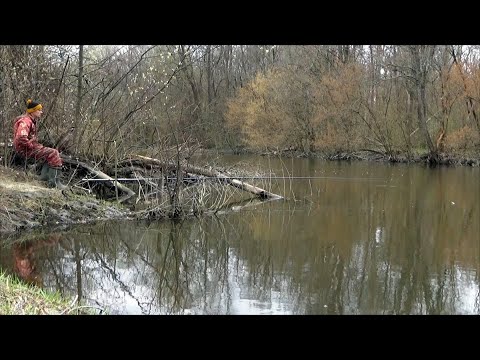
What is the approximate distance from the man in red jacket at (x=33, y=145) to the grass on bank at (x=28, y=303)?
17.4ft

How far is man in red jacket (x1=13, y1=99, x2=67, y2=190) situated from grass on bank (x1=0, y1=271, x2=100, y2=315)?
5.31 metres

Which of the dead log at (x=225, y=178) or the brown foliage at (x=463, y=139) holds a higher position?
the brown foliage at (x=463, y=139)

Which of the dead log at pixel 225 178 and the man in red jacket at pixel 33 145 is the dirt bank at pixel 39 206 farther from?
the dead log at pixel 225 178

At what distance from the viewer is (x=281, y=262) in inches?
317

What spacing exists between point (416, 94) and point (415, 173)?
31.3 feet

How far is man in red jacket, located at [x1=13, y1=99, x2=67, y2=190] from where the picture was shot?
10.1 meters

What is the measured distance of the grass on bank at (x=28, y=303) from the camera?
4.29m

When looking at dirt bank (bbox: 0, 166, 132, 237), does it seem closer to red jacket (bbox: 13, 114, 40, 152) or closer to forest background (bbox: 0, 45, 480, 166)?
red jacket (bbox: 13, 114, 40, 152)

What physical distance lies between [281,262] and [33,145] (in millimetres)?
5554

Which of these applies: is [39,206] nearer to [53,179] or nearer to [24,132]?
[53,179]

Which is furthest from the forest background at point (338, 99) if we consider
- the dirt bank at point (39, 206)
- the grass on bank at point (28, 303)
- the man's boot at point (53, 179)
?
the grass on bank at point (28, 303)

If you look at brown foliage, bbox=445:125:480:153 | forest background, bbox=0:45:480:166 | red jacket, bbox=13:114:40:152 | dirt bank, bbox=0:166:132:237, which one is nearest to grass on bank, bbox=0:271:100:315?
dirt bank, bbox=0:166:132:237

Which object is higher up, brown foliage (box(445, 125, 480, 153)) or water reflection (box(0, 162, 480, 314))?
brown foliage (box(445, 125, 480, 153))
